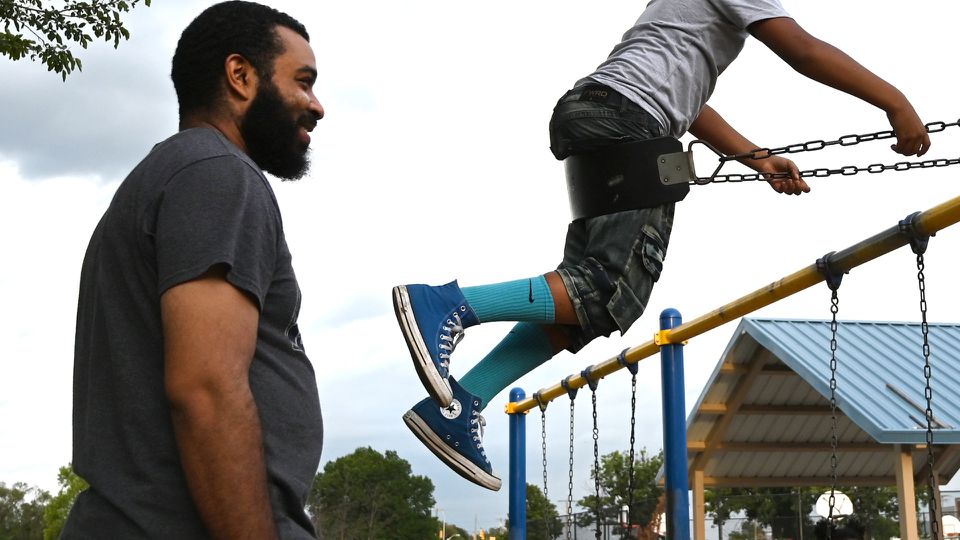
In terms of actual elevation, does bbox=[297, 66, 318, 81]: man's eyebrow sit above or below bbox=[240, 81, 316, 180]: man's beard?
above

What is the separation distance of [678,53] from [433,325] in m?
0.97

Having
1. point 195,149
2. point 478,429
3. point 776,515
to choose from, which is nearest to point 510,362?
point 478,429

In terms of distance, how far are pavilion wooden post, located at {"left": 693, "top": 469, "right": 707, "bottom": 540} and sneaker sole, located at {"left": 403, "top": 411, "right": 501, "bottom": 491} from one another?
26.3 ft

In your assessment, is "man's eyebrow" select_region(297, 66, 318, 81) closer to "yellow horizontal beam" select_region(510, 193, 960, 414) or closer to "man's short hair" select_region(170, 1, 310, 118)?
"man's short hair" select_region(170, 1, 310, 118)

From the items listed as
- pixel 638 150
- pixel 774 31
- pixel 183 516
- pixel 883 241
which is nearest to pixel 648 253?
pixel 638 150

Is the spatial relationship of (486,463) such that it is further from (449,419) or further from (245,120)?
(245,120)

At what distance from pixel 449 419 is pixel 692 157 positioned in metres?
0.90

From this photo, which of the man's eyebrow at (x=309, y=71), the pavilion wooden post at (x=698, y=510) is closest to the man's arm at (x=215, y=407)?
the man's eyebrow at (x=309, y=71)

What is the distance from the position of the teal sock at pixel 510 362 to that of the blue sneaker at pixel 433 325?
0.27m

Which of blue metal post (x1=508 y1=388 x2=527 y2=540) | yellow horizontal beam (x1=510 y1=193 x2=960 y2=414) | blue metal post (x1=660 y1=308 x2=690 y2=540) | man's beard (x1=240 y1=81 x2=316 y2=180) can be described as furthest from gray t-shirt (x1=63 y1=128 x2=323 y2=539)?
blue metal post (x1=508 y1=388 x2=527 y2=540)

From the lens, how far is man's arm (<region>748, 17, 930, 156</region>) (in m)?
2.61

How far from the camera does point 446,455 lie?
8.89ft

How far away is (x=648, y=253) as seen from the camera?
270 cm

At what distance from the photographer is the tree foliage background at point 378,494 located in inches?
1988
